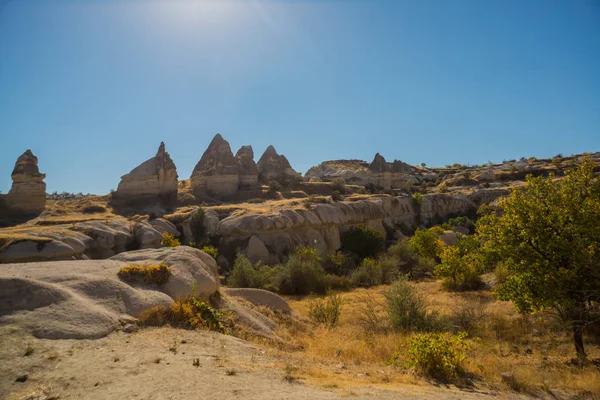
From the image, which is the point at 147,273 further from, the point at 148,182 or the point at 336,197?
the point at 336,197

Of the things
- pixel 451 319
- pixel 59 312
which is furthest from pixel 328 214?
pixel 59 312

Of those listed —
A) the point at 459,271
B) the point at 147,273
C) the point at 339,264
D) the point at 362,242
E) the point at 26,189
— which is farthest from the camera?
the point at 362,242

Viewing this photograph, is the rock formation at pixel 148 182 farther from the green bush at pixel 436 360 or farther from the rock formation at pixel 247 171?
the green bush at pixel 436 360

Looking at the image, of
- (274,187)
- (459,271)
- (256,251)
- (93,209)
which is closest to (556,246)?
(459,271)

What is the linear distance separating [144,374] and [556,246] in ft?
26.7

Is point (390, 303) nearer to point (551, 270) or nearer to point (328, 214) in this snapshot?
point (551, 270)

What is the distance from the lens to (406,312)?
1148 cm

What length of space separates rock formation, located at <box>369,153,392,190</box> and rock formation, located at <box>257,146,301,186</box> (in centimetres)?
1227

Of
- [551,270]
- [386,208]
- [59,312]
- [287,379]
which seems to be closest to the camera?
[287,379]

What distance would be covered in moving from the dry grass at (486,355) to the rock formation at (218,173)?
2640cm

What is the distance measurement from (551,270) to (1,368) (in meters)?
9.73

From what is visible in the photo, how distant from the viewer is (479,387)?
19.9 ft

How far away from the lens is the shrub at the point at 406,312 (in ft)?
36.0

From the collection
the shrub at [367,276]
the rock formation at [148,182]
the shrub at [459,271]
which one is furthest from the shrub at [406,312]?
the rock formation at [148,182]
